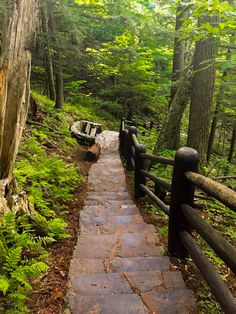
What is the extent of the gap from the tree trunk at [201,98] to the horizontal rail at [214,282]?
5184 mm

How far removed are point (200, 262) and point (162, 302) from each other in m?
0.49

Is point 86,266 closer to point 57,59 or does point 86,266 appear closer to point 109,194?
point 109,194

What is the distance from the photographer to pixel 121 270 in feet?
10.1

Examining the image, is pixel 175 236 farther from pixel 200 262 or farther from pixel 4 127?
pixel 4 127

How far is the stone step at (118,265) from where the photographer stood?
3.09 m

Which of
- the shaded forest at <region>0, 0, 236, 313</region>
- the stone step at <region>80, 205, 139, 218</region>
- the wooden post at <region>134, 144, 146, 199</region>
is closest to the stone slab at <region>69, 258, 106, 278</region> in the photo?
the shaded forest at <region>0, 0, 236, 313</region>

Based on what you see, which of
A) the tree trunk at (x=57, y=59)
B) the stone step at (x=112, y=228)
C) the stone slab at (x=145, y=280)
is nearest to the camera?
the stone slab at (x=145, y=280)

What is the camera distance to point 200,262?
2.53 m

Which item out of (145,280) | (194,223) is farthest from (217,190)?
(145,280)

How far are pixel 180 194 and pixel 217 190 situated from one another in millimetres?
842

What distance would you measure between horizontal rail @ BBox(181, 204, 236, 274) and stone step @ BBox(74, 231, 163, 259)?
3.43 feet

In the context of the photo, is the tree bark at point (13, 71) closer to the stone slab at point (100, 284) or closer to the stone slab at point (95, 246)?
the stone slab at point (95, 246)

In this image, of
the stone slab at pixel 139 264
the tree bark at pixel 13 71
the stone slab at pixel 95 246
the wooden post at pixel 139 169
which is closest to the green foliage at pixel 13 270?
the stone slab at pixel 95 246

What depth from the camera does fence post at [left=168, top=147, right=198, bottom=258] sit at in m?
2.98
